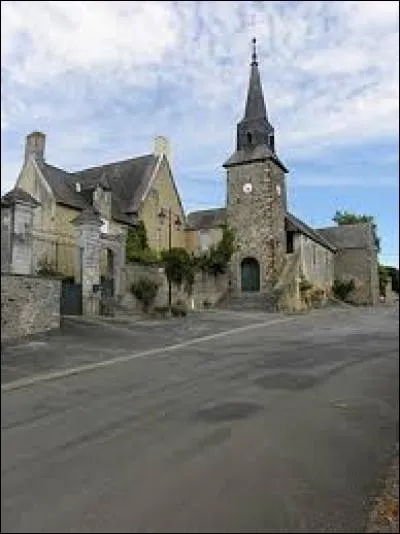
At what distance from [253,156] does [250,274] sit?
240 inches

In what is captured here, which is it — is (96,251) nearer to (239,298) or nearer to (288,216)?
(239,298)

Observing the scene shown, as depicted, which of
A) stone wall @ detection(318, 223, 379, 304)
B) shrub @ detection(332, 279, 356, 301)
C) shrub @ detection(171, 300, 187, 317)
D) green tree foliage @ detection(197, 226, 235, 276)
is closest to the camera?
shrub @ detection(171, 300, 187, 317)

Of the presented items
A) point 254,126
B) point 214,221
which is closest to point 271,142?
point 254,126

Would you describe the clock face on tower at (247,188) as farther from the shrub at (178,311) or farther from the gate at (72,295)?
the gate at (72,295)

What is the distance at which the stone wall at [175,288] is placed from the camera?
70.4 ft

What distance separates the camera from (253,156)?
32.2 m

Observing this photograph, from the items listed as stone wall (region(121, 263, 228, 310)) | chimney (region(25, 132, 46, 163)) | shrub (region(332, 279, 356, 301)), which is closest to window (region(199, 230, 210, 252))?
stone wall (region(121, 263, 228, 310))

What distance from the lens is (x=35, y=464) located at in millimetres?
2197

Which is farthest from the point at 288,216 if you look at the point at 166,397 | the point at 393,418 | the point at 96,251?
the point at 166,397

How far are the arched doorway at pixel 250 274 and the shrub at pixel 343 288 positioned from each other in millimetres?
4699

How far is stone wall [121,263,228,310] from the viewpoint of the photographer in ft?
70.4

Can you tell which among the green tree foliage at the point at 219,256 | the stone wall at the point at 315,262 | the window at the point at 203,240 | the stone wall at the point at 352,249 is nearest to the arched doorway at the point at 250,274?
the green tree foliage at the point at 219,256

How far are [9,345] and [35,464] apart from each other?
0.43 metres

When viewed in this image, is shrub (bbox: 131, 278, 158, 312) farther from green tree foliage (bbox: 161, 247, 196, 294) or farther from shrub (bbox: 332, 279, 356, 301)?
shrub (bbox: 332, 279, 356, 301)
